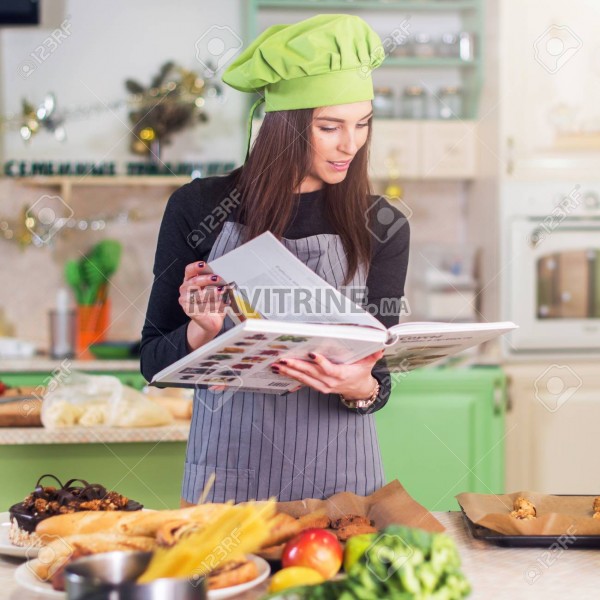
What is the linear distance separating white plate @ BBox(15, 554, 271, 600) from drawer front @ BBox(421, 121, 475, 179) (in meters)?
2.65

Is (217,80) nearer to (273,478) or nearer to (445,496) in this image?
(445,496)

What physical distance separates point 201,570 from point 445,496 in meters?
2.23

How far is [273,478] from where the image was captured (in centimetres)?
156

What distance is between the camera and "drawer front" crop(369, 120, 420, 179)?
353 cm

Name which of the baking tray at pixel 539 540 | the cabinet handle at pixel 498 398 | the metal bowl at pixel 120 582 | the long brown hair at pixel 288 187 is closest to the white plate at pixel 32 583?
the metal bowl at pixel 120 582

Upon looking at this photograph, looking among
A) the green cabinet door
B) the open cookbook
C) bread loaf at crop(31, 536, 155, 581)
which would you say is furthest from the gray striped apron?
the green cabinet door

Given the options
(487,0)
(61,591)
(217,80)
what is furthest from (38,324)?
(61,591)

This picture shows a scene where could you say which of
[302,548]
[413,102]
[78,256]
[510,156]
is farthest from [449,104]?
[302,548]

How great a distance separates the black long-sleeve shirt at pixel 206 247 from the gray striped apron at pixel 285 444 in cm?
3

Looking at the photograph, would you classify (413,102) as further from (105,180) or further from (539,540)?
(539,540)

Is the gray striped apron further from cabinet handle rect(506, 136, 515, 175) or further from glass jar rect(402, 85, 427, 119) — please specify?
glass jar rect(402, 85, 427, 119)

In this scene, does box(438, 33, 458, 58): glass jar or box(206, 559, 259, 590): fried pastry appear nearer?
box(206, 559, 259, 590): fried pastry

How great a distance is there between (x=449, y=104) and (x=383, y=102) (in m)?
0.26

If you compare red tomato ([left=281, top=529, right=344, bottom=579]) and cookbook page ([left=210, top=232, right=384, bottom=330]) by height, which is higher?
cookbook page ([left=210, top=232, right=384, bottom=330])
